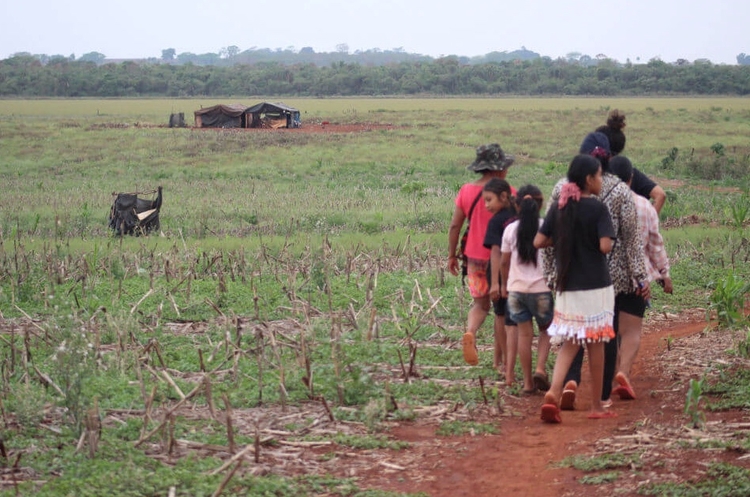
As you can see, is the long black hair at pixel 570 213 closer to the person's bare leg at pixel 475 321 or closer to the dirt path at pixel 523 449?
the dirt path at pixel 523 449

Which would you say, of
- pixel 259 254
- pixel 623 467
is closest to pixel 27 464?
pixel 623 467

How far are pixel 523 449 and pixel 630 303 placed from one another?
5.12 feet

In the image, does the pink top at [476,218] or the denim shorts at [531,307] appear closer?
the denim shorts at [531,307]

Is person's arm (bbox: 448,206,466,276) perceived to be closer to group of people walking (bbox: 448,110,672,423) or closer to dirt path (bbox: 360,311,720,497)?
group of people walking (bbox: 448,110,672,423)

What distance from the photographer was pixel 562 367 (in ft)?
22.4

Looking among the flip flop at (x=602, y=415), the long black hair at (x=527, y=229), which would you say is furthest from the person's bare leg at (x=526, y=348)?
the flip flop at (x=602, y=415)

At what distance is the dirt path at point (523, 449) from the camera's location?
222 inches

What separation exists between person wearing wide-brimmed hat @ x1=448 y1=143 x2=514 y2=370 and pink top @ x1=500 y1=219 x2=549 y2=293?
41 centimetres

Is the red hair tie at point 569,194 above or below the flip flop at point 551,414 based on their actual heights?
above

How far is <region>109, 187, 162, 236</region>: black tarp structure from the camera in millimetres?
17688

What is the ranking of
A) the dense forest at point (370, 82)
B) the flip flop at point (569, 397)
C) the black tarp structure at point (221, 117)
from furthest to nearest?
the dense forest at point (370, 82), the black tarp structure at point (221, 117), the flip flop at point (569, 397)

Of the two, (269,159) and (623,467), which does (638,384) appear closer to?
(623,467)

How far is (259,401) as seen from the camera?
717 cm

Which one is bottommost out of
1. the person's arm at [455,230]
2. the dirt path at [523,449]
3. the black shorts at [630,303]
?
the dirt path at [523,449]
